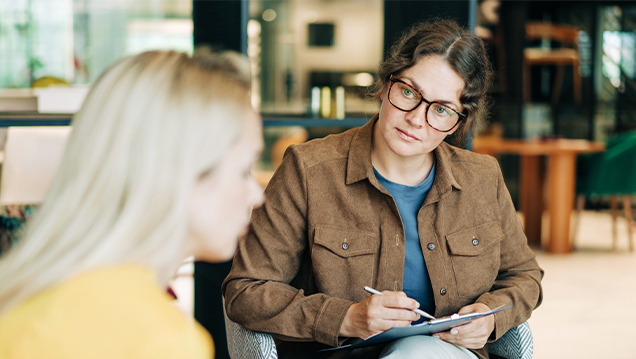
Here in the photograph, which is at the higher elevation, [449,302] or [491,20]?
[491,20]

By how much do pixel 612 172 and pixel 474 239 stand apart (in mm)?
4002

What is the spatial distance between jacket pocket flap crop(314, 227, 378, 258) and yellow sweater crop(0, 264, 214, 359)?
87 cm

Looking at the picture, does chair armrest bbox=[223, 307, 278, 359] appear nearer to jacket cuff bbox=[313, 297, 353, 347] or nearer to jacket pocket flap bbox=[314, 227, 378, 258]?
jacket cuff bbox=[313, 297, 353, 347]

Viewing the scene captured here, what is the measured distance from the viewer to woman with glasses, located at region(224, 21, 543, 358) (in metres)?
1.48

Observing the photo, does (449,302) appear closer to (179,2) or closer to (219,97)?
(219,97)

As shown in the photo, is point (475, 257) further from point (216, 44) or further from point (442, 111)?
point (216, 44)

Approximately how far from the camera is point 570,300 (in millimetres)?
3828

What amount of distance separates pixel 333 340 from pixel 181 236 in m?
0.73

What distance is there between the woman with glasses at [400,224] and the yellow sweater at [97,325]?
2.65ft

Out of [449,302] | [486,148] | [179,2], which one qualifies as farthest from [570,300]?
[179,2]

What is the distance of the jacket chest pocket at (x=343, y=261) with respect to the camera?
1.50 meters

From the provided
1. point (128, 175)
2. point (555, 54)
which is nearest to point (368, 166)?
point (128, 175)

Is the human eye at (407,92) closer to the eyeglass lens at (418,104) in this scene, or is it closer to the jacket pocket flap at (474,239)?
the eyeglass lens at (418,104)

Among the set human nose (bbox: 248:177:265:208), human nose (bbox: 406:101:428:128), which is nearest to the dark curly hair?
human nose (bbox: 406:101:428:128)
